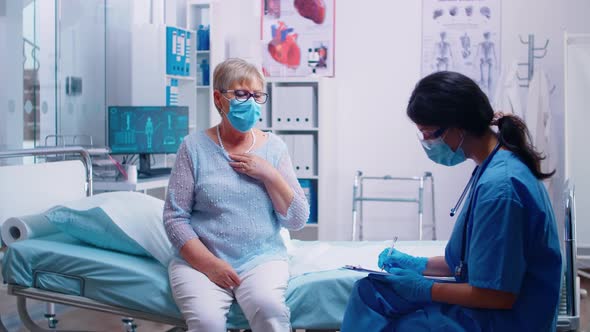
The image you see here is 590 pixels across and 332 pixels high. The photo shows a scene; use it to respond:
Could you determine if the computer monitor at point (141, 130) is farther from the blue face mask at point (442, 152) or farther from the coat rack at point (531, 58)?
the blue face mask at point (442, 152)

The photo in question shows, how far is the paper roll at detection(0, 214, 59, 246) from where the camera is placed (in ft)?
8.81

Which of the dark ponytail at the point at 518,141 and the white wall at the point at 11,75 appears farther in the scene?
the white wall at the point at 11,75

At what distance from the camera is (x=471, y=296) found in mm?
1654

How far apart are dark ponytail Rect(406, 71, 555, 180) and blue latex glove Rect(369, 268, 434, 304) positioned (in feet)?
1.20

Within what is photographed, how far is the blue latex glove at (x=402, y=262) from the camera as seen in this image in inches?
80.0

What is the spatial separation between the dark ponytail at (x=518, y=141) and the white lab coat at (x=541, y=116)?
332 centimetres

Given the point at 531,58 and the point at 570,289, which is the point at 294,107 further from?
the point at 570,289

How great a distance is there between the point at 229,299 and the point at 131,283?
0.33 m

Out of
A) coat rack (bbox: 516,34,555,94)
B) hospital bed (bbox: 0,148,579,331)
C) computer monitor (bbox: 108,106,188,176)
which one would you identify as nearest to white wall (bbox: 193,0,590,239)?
coat rack (bbox: 516,34,555,94)

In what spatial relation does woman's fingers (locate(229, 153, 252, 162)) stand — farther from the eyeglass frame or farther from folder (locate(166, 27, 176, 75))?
folder (locate(166, 27, 176, 75))

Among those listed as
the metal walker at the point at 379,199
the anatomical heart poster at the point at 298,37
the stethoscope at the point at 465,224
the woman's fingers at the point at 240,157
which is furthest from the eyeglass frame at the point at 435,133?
the anatomical heart poster at the point at 298,37

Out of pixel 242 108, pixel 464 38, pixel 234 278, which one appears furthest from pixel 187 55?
pixel 234 278

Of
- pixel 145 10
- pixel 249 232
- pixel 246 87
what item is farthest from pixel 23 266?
pixel 145 10

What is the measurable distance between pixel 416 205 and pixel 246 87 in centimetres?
342
